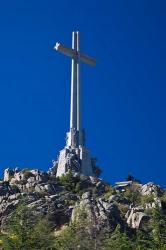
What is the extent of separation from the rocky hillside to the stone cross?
5.09 meters

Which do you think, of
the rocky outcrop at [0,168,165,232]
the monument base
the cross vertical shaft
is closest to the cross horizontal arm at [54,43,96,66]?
the cross vertical shaft

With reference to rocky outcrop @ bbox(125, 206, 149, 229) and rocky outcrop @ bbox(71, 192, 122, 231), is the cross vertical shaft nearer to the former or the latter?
rocky outcrop @ bbox(71, 192, 122, 231)

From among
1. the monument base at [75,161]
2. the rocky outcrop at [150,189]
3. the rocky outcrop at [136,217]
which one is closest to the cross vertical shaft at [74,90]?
the monument base at [75,161]

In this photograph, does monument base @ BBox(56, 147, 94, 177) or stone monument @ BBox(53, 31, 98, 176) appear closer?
monument base @ BBox(56, 147, 94, 177)

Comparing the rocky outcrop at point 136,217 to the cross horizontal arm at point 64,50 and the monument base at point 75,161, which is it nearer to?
the monument base at point 75,161

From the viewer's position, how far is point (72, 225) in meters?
38.0

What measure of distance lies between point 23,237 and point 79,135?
37.4 meters

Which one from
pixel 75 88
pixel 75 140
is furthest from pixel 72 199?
pixel 75 88

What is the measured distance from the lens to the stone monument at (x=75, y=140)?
69812mm

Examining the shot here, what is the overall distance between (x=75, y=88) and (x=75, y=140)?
22.9ft

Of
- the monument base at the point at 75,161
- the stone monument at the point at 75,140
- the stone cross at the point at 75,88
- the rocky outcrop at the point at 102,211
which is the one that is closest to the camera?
the rocky outcrop at the point at 102,211

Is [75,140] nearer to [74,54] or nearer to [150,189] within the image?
[74,54]

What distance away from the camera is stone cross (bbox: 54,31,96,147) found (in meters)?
72.2

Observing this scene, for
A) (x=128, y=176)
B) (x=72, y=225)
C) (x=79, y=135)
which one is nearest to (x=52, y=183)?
(x=79, y=135)
